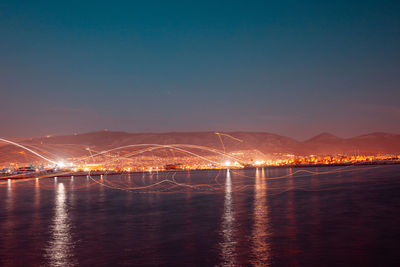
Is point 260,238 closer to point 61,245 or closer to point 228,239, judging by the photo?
point 228,239

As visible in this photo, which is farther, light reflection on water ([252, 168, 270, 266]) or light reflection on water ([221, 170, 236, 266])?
light reflection on water ([221, 170, 236, 266])

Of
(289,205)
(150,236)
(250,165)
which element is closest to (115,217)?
(150,236)

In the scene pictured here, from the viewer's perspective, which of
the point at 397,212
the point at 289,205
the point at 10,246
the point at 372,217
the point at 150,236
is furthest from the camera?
the point at 289,205

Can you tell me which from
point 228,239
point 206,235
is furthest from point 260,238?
point 206,235

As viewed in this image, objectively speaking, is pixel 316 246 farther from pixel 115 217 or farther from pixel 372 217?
pixel 115 217

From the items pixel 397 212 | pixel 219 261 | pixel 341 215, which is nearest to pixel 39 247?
pixel 219 261

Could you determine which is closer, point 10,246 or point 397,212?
point 10,246

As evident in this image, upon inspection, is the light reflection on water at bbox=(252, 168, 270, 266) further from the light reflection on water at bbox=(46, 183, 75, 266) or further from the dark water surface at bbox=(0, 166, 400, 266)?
the light reflection on water at bbox=(46, 183, 75, 266)

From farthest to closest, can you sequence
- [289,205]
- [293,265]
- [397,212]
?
1. [289,205]
2. [397,212]
3. [293,265]

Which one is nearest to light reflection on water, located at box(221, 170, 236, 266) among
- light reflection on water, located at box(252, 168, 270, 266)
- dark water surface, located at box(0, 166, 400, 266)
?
dark water surface, located at box(0, 166, 400, 266)

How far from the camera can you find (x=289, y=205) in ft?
100

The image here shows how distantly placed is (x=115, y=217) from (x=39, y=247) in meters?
9.16

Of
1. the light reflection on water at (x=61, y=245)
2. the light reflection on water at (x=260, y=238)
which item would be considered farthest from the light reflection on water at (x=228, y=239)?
the light reflection on water at (x=61, y=245)

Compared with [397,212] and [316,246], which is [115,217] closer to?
[316,246]
